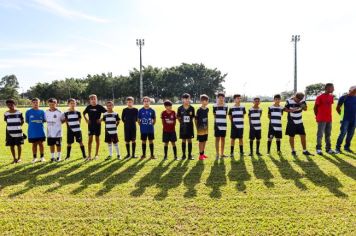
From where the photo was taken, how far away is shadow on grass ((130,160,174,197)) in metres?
5.90

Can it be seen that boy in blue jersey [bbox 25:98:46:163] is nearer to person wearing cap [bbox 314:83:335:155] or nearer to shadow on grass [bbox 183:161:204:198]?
shadow on grass [bbox 183:161:204:198]

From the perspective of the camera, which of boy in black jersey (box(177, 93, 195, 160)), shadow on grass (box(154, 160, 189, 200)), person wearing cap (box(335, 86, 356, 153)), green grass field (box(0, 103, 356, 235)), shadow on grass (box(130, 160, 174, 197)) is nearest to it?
green grass field (box(0, 103, 356, 235))

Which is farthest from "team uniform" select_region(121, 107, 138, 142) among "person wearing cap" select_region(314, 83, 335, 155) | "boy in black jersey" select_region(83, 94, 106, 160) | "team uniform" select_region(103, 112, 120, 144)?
"person wearing cap" select_region(314, 83, 335, 155)

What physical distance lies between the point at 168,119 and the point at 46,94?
8925 cm

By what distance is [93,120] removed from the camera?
9320mm

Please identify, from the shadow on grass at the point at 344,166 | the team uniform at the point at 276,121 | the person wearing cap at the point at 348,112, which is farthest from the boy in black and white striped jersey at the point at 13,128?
the person wearing cap at the point at 348,112

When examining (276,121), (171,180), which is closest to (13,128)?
(171,180)

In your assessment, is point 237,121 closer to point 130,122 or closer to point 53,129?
point 130,122

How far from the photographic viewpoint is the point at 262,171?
7.26 metres

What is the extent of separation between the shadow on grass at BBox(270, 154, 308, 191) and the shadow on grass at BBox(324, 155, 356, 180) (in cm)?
105

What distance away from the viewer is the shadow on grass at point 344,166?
6.93m

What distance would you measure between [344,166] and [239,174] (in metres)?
2.63

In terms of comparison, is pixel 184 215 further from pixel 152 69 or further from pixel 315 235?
pixel 152 69

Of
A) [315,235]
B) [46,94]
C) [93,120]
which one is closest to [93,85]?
[46,94]
